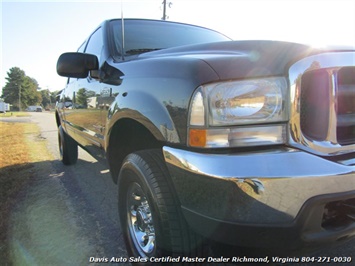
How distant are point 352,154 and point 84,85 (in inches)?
112

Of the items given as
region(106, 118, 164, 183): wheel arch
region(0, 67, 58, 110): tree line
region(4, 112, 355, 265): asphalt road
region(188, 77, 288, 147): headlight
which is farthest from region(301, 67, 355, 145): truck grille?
region(0, 67, 58, 110): tree line

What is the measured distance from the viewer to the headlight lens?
1.48 metres

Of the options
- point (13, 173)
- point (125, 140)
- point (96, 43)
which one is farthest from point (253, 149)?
point (13, 173)

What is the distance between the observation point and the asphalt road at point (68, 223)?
2445mm

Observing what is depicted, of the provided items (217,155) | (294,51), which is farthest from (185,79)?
(294,51)

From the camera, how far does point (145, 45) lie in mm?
3023

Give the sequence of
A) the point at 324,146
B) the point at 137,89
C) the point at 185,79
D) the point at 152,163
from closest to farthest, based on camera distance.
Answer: the point at 324,146 < the point at 185,79 < the point at 152,163 < the point at 137,89

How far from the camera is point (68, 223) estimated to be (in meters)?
3.04

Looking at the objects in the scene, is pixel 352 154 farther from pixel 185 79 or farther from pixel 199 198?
pixel 185 79

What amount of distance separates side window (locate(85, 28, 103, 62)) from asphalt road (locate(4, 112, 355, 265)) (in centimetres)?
166

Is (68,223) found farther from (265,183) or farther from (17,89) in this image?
(17,89)

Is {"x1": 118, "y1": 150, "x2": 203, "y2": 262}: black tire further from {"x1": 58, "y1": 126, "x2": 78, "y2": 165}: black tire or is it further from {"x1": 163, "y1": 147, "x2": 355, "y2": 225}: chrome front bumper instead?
{"x1": 58, "y1": 126, "x2": 78, "y2": 165}: black tire

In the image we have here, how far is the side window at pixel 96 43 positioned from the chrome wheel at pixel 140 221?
5.30 ft

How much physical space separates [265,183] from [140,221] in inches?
43.7
